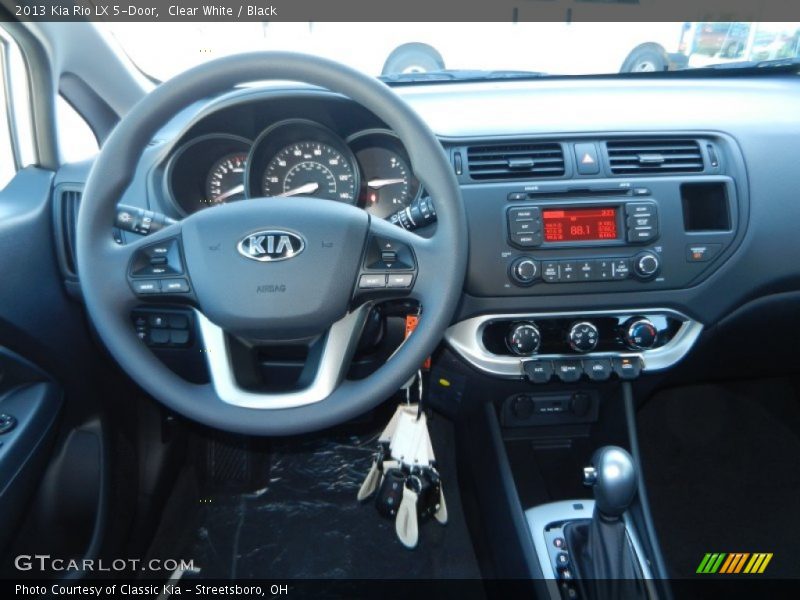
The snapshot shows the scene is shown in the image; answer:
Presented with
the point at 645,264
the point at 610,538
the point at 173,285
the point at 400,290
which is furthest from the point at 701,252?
the point at 173,285

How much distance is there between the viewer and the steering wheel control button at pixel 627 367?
1.62 metres

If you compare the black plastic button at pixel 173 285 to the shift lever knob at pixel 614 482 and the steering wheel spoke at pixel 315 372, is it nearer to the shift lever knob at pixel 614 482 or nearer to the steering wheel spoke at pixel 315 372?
the steering wheel spoke at pixel 315 372

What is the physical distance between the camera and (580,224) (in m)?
1.52

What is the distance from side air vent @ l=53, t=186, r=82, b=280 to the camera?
1.54 meters

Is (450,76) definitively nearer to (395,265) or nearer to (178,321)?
(395,265)

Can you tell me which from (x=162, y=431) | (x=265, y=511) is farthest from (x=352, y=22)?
(x=265, y=511)

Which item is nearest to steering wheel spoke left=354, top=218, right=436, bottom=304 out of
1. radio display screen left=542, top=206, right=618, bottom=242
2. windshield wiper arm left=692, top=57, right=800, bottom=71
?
radio display screen left=542, top=206, right=618, bottom=242

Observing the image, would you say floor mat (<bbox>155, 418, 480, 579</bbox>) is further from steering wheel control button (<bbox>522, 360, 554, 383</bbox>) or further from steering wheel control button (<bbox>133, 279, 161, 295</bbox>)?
steering wheel control button (<bbox>133, 279, 161, 295</bbox>)

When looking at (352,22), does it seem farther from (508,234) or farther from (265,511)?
(265,511)

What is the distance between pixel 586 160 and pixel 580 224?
0.16 m

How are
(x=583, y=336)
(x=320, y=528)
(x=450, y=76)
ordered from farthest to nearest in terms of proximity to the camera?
1. (x=320, y=528)
2. (x=450, y=76)
3. (x=583, y=336)

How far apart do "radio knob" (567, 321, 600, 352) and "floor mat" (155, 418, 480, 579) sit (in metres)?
0.83

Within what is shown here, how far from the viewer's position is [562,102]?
5.39 ft

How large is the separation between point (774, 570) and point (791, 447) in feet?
1.86
